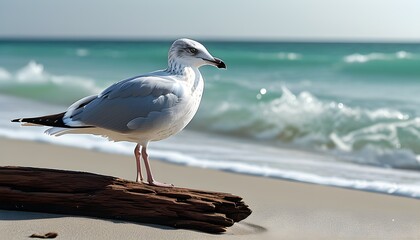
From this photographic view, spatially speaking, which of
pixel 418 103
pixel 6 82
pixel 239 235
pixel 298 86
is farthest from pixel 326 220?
pixel 6 82

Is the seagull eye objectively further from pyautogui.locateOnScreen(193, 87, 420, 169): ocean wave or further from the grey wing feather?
pyautogui.locateOnScreen(193, 87, 420, 169): ocean wave

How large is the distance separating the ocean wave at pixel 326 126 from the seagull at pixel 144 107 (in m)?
3.39

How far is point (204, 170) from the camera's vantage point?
18.9ft

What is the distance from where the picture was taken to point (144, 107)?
148 inches

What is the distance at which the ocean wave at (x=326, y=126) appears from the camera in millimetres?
7676

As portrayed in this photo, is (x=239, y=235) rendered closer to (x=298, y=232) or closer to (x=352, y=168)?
(x=298, y=232)

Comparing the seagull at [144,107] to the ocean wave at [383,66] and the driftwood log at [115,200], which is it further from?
the ocean wave at [383,66]

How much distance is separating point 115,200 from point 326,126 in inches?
227

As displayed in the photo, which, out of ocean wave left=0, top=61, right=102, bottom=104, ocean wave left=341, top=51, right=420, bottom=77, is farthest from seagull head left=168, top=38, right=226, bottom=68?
ocean wave left=341, top=51, right=420, bottom=77

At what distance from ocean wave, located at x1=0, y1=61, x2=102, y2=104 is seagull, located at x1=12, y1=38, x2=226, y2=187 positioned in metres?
9.46

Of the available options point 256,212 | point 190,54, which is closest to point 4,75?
point 256,212

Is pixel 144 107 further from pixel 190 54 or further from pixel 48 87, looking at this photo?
pixel 48 87

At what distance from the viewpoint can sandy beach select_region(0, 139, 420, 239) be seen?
3.58 m

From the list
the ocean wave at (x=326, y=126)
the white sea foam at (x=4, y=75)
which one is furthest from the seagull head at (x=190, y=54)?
the white sea foam at (x=4, y=75)
